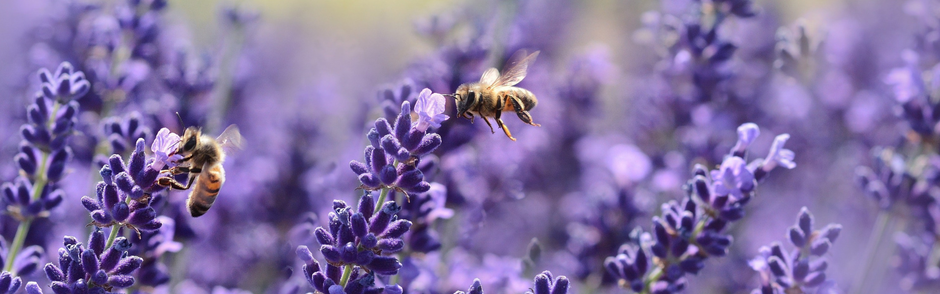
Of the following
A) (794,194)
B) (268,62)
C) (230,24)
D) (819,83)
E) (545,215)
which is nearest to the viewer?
(230,24)

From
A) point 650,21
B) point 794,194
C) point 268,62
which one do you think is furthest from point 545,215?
point 268,62

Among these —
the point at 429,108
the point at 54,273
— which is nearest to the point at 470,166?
the point at 429,108

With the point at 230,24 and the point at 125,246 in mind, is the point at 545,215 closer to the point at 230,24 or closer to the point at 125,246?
the point at 230,24

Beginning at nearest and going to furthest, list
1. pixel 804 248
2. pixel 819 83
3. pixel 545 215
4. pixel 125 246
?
pixel 125 246 < pixel 804 248 < pixel 545 215 < pixel 819 83

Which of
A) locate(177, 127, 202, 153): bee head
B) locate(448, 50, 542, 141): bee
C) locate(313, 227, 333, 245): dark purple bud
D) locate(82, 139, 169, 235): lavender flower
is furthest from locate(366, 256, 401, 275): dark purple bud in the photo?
locate(448, 50, 542, 141): bee

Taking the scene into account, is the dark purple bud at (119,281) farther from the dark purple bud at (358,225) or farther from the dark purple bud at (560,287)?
the dark purple bud at (560,287)

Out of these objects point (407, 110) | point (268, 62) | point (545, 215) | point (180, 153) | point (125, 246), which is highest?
point (268, 62)
